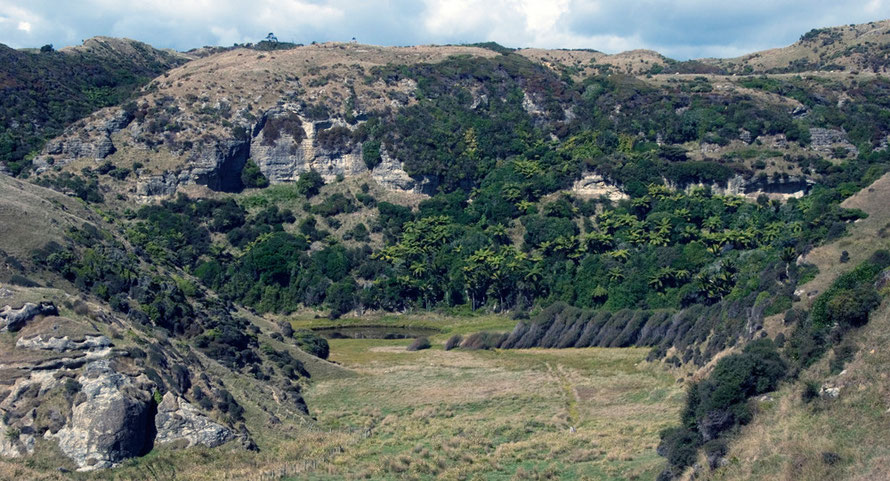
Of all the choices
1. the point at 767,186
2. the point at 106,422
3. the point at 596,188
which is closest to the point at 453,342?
the point at 106,422

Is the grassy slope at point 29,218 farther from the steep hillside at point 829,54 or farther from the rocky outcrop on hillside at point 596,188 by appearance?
the steep hillside at point 829,54

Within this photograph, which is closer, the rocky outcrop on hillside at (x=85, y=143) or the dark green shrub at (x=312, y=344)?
the dark green shrub at (x=312, y=344)

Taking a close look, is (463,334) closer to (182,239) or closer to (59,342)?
(182,239)

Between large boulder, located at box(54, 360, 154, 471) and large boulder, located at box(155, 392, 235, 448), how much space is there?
0.51 metres

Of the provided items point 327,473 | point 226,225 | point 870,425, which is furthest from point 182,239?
point 870,425

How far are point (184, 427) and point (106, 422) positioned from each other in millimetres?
3656

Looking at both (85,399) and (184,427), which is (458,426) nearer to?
(184,427)

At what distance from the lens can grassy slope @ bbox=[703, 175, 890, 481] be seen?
2489 cm

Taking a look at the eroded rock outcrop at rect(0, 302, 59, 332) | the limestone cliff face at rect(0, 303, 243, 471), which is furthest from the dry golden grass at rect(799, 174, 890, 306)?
the eroded rock outcrop at rect(0, 302, 59, 332)

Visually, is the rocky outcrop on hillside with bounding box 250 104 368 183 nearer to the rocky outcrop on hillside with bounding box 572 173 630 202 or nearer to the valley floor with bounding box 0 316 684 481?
the rocky outcrop on hillside with bounding box 572 173 630 202

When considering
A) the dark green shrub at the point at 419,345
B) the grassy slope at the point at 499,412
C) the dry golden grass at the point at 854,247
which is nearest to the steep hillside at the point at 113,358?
the grassy slope at the point at 499,412

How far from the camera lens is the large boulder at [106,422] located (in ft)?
110

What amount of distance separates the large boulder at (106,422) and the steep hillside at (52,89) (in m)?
81.6

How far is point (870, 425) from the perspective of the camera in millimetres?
26625
